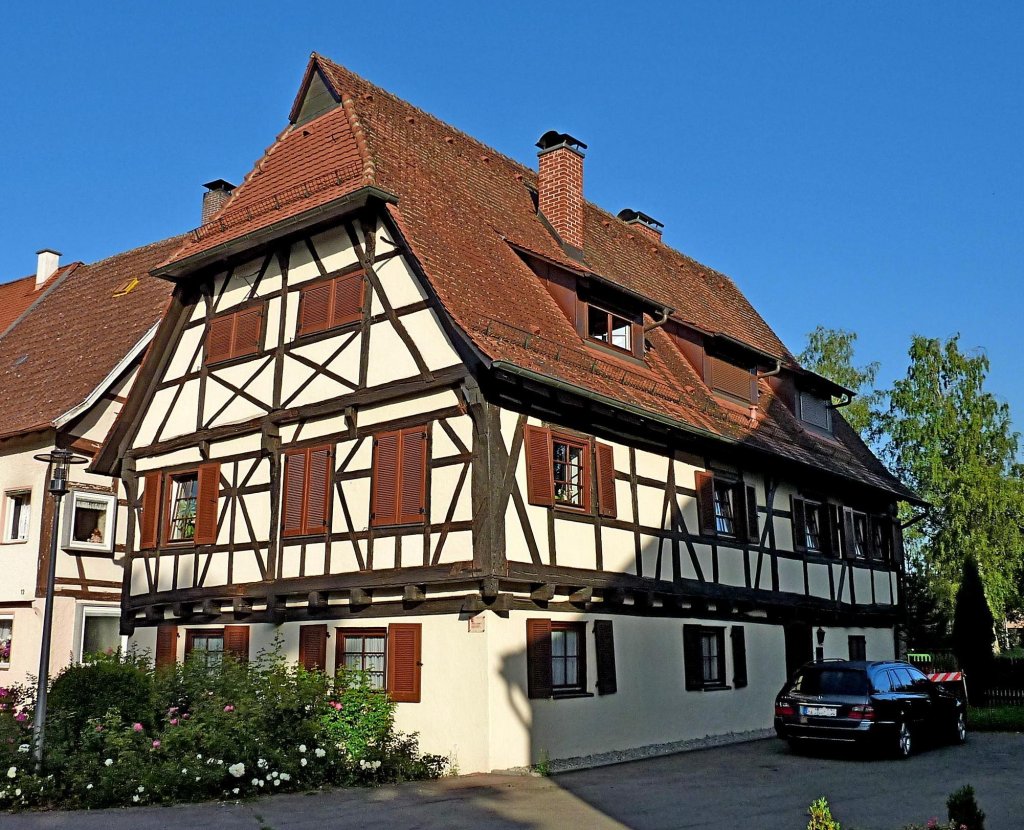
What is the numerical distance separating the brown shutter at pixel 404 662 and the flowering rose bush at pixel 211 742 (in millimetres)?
345

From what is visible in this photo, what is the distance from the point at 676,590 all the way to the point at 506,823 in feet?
26.5

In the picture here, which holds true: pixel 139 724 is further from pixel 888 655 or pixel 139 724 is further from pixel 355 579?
pixel 888 655

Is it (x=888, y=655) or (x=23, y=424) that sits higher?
(x=23, y=424)

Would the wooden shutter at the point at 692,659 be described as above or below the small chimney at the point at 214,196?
below

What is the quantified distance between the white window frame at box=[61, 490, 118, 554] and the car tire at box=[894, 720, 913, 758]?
47.9 ft

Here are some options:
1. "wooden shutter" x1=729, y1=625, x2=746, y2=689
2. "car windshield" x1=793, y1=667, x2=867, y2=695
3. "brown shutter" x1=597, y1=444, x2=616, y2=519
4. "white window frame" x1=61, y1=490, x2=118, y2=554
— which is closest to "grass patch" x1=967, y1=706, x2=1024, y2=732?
"wooden shutter" x1=729, y1=625, x2=746, y2=689

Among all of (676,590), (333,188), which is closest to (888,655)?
(676,590)

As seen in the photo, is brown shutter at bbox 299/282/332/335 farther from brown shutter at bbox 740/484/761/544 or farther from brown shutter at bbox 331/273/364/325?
brown shutter at bbox 740/484/761/544

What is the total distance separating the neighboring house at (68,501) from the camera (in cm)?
2077

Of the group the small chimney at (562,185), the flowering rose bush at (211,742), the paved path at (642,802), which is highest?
the small chimney at (562,185)

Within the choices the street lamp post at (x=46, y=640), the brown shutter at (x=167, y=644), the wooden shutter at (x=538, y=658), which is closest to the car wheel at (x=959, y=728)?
the wooden shutter at (x=538, y=658)

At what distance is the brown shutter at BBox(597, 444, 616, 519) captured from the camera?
674 inches

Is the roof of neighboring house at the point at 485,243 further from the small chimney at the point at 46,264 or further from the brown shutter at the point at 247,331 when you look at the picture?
the small chimney at the point at 46,264

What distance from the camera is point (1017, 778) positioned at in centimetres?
1410
